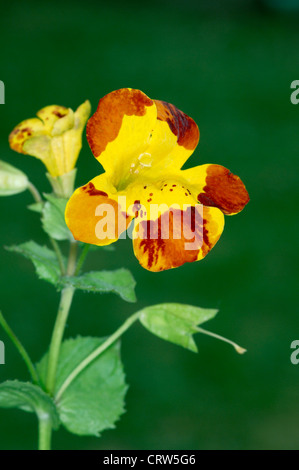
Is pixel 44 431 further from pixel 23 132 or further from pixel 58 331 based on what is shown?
pixel 23 132

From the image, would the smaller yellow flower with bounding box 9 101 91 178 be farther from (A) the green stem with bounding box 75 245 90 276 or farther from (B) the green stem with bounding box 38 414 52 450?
(B) the green stem with bounding box 38 414 52 450

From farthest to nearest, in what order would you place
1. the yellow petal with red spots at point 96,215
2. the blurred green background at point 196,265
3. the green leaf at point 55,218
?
the blurred green background at point 196,265
the green leaf at point 55,218
the yellow petal with red spots at point 96,215

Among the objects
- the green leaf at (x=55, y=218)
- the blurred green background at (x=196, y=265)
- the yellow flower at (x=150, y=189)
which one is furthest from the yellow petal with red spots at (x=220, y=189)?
the blurred green background at (x=196, y=265)

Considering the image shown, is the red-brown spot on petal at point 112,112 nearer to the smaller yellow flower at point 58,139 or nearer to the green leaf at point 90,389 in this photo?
the smaller yellow flower at point 58,139

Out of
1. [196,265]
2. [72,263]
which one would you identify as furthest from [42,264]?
[196,265]

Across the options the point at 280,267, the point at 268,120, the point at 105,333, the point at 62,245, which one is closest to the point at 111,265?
the point at 62,245

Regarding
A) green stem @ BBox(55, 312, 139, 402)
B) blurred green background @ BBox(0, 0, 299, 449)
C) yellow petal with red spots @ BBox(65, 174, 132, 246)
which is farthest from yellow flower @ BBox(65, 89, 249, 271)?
blurred green background @ BBox(0, 0, 299, 449)
